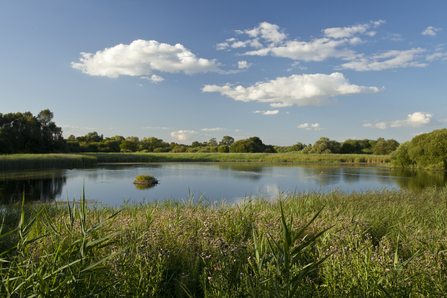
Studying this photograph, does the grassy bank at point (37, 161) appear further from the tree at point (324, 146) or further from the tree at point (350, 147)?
the tree at point (350, 147)

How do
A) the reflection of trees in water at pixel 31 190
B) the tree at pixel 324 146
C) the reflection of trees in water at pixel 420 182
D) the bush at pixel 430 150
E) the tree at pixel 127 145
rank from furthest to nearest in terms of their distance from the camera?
1. the tree at pixel 127 145
2. the tree at pixel 324 146
3. the bush at pixel 430 150
4. the reflection of trees in water at pixel 420 182
5. the reflection of trees in water at pixel 31 190

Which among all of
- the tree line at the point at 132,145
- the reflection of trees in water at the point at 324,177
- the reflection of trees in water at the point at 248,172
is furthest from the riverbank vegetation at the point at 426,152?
the reflection of trees in water at the point at 248,172

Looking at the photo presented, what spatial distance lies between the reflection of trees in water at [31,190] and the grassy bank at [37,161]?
684 cm

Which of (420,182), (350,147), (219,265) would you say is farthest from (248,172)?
(350,147)

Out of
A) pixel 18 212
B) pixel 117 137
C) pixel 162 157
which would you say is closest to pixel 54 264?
pixel 18 212

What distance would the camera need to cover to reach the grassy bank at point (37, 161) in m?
18.8

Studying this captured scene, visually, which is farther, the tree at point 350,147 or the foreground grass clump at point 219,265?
the tree at point 350,147

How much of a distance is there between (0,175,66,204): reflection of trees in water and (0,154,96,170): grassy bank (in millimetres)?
6836

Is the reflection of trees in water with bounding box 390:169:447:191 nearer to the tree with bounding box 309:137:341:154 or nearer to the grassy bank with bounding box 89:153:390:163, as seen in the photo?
the grassy bank with bounding box 89:153:390:163

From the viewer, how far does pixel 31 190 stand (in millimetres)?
11320

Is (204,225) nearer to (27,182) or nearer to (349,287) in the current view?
(349,287)

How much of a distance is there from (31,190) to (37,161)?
11.8 meters

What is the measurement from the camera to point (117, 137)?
61594 mm

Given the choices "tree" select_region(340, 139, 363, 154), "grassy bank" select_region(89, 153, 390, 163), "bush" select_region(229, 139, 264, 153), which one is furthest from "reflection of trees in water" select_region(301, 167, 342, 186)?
"bush" select_region(229, 139, 264, 153)
